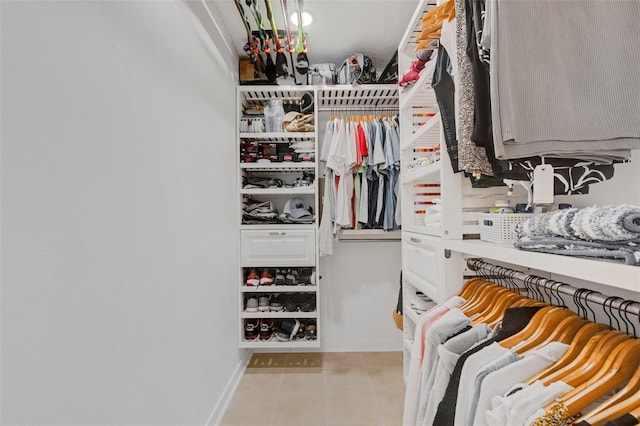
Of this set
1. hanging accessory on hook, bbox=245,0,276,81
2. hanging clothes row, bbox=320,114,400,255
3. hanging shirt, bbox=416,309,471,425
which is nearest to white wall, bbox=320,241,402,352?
hanging clothes row, bbox=320,114,400,255

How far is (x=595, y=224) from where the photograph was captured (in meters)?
0.68

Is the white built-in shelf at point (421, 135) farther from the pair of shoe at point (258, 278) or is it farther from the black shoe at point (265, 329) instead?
the black shoe at point (265, 329)

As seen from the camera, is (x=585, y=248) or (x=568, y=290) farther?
(x=568, y=290)

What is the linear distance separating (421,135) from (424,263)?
628 millimetres

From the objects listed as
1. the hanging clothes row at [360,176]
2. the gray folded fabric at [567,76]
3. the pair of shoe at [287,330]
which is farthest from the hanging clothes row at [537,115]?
the pair of shoe at [287,330]

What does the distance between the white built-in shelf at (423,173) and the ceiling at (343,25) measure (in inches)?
43.0

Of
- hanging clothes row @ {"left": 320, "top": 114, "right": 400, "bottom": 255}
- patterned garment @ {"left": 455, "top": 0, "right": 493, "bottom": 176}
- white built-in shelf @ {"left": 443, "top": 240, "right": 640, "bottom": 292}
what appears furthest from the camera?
hanging clothes row @ {"left": 320, "top": 114, "right": 400, "bottom": 255}

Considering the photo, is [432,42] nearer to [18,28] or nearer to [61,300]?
[18,28]

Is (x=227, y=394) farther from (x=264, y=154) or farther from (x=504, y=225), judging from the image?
(x=504, y=225)

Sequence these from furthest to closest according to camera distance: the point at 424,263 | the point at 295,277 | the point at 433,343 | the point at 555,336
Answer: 1. the point at 295,277
2. the point at 424,263
3. the point at 433,343
4. the point at 555,336

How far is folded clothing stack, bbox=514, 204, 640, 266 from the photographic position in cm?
63

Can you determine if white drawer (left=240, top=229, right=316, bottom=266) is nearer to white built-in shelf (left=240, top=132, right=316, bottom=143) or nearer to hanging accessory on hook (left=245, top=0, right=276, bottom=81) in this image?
white built-in shelf (left=240, top=132, right=316, bottom=143)

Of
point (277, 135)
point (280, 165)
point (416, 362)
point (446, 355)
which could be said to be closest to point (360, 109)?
point (277, 135)

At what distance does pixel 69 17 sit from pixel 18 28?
178mm
